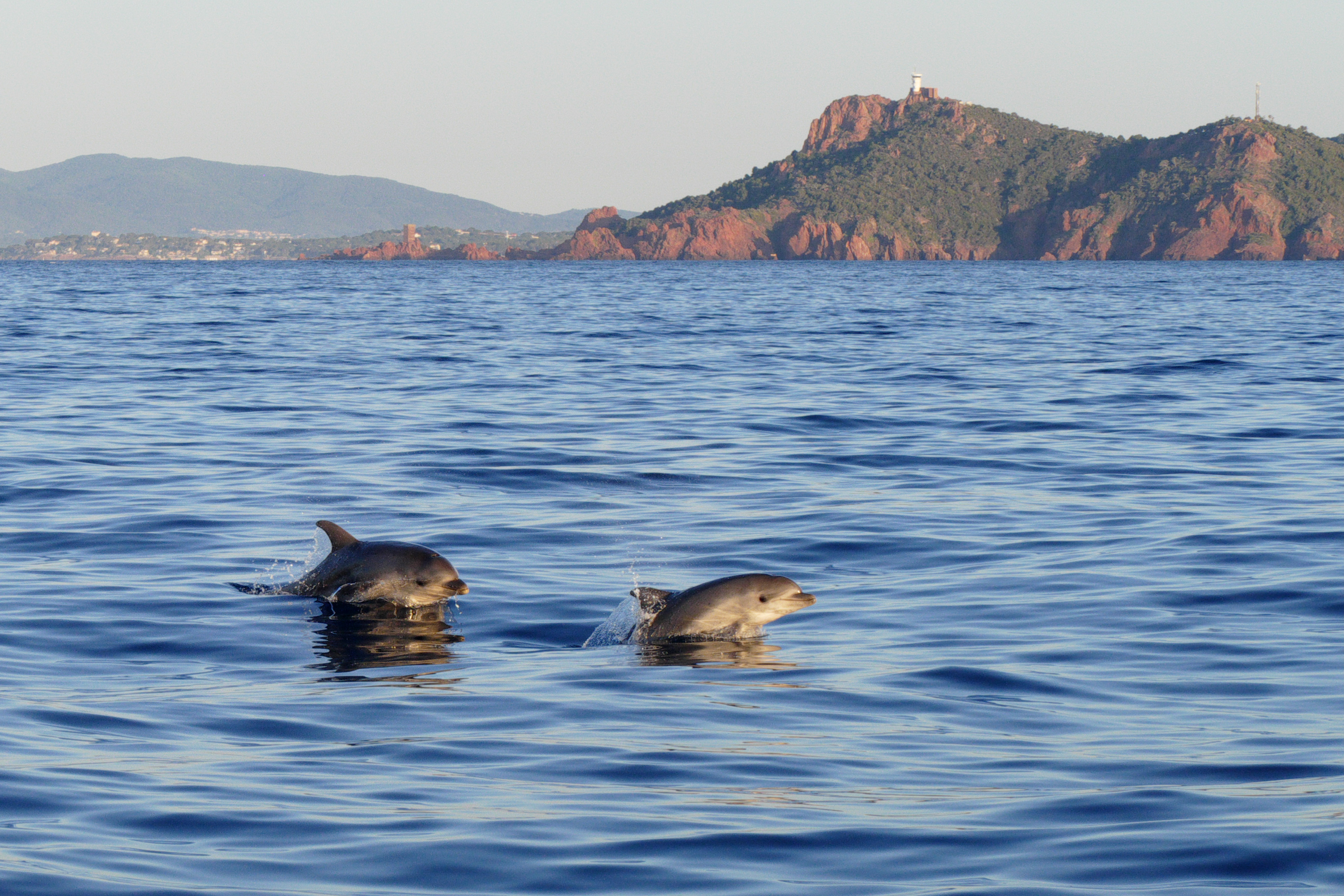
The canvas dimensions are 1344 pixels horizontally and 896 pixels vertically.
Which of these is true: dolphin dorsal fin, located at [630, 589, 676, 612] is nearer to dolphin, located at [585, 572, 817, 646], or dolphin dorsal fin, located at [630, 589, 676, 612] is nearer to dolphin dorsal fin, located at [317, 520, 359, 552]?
dolphin, located at [585, 572, 817, 646]

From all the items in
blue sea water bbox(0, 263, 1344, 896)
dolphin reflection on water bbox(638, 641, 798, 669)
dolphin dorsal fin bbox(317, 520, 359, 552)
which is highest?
dolphin dorsal fin bbox(317, 520, 359, 552)

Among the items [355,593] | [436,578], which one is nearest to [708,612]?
[436,578]

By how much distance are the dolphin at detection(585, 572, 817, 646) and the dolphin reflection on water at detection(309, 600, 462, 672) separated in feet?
3.74

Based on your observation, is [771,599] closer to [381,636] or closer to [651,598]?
[651,598]

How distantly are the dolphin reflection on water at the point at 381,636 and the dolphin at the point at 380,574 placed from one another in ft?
0.30

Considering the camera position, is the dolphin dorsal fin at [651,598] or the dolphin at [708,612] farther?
the dolphin at [708,612]

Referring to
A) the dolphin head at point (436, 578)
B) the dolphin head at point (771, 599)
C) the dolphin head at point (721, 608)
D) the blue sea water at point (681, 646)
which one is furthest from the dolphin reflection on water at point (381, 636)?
the dolphin head at point (771, 599)

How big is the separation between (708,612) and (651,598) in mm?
414

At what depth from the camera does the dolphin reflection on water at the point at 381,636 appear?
33.2ft

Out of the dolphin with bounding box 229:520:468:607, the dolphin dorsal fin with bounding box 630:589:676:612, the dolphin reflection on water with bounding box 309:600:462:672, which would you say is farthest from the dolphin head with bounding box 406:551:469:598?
the dolphin dorsal fin with bounding box 630:589:676:612

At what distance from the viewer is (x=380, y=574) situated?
37.8 feet

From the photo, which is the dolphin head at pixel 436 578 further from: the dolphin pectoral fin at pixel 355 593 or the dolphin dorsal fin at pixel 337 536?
the dolphin dorsal fin at pixel 337 536

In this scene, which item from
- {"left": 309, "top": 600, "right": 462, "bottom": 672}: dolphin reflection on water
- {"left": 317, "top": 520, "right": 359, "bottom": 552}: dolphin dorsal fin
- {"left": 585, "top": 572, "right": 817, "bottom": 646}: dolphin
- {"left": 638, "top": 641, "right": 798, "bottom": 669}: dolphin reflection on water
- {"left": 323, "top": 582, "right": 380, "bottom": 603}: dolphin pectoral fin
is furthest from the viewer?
{"left": 317, "top": 520, "right": 359, "bottom": 552}: dolphin dorsal fin

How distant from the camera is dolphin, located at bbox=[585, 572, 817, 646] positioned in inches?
420
